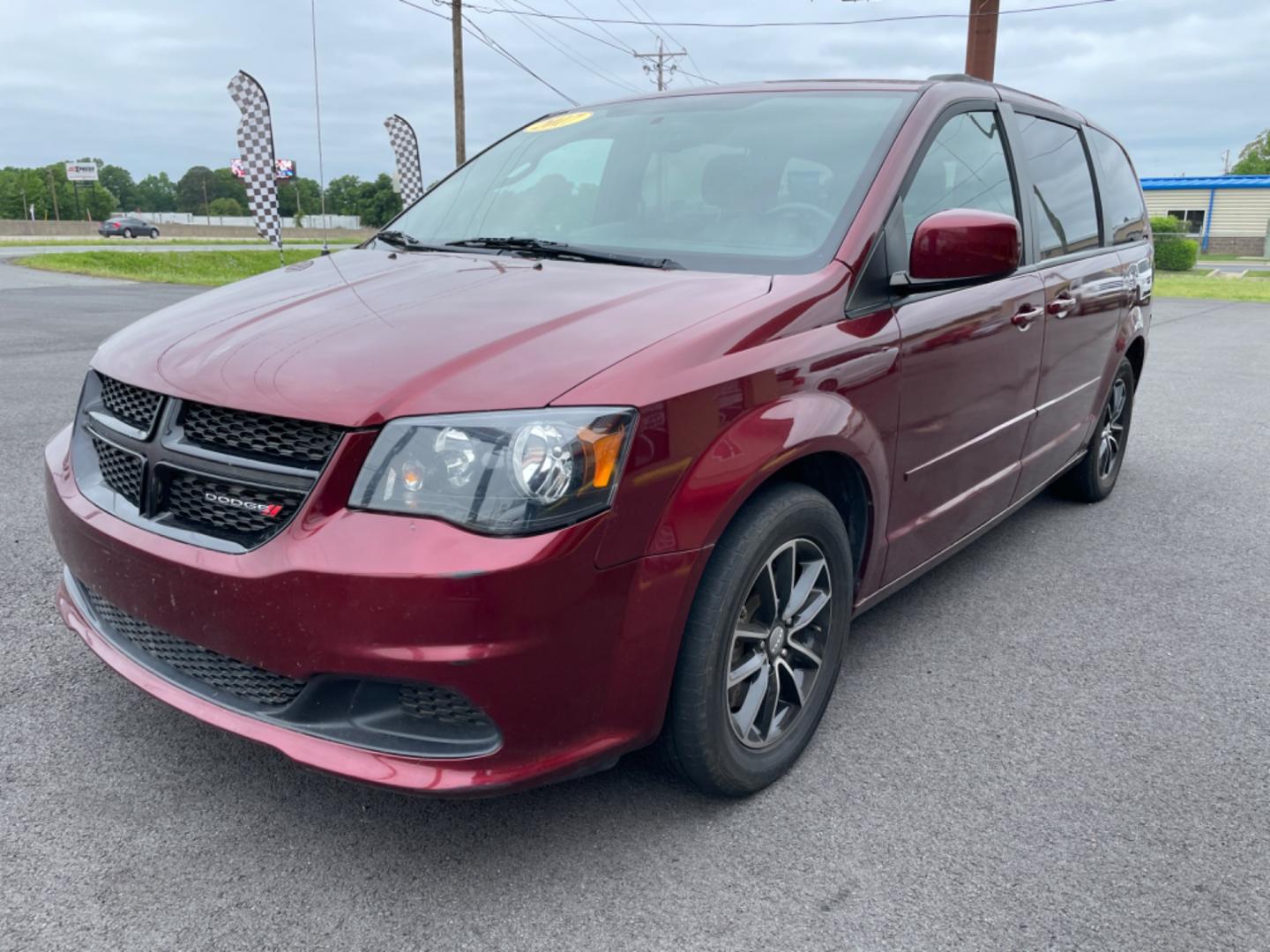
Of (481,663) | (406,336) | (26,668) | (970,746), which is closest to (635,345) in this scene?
(406,336)

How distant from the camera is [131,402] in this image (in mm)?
2238

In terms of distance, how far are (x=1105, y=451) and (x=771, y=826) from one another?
11.2ft

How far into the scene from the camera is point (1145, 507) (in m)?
4.86

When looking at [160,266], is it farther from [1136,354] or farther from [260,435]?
[260,435]

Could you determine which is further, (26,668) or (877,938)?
(26,668)

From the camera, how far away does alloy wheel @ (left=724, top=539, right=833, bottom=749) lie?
2287mm

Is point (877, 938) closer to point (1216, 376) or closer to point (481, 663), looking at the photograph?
point (481, 663)

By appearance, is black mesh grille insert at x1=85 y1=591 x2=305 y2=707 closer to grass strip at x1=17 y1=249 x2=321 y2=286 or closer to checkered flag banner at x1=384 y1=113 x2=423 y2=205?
grass strip at x1=17 y1=249 x2=321 y2=286

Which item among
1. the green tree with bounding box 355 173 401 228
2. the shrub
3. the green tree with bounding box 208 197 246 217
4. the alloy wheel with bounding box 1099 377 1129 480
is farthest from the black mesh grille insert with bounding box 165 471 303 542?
the green tree with bounding box 208 197 246 217

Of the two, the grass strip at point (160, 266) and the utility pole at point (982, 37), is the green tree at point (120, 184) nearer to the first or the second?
the grass strip at point (160, 266)

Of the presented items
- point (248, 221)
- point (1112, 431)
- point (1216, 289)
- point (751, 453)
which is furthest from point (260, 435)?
point (248, 221)

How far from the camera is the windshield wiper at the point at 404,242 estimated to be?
10.2 feet

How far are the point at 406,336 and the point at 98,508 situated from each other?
0.81 meters

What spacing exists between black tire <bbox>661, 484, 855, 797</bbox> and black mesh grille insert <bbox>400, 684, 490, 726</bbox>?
46 cm
